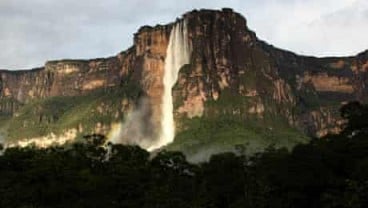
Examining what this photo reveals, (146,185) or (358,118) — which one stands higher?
(358,118)

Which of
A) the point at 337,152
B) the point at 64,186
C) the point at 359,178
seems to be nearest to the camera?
the point at 359,178

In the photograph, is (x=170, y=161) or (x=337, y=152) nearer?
(x=337, y=152)

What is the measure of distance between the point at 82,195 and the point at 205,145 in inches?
5200

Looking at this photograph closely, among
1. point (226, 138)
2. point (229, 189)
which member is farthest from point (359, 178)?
point (226, 138)

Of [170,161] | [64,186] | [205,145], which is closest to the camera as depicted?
[64,186]

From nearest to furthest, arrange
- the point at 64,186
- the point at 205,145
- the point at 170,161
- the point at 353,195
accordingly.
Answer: the point at 353,195 < the point at 64,186 < the point at 170,161 < the point at 205,145

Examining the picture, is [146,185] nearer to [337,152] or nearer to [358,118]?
[337,152]

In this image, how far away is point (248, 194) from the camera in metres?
70.2

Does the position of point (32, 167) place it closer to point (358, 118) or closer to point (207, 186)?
point (207, 186)

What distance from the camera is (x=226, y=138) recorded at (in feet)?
655

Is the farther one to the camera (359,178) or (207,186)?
(207,186)

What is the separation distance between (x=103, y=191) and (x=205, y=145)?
131178mm

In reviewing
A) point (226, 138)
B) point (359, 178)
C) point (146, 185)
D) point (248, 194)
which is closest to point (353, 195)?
point (359, 178)

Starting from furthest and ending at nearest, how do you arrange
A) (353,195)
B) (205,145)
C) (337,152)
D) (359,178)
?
(205,145) → (337,152) → (359,178) → (353,195)
